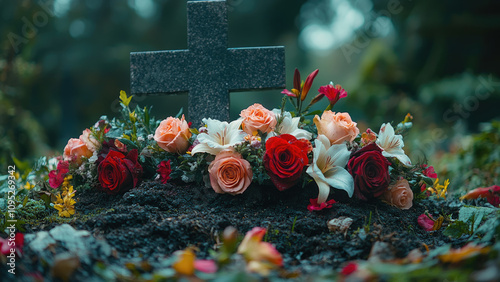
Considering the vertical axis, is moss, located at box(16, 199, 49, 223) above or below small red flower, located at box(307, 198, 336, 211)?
below

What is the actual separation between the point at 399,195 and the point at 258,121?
0.80m

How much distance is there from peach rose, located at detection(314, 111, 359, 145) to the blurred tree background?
1.84 meters

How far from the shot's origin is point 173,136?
2.16m

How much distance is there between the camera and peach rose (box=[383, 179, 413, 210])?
2.05 metres

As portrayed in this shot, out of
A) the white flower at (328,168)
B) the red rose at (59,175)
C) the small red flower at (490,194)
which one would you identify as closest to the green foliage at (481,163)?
the small red flower at (490,194)

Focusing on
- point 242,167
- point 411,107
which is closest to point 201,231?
point 242,167

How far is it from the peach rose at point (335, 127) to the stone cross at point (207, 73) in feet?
2.37

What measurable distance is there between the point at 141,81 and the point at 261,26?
1039cm

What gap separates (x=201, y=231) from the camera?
1.62 m

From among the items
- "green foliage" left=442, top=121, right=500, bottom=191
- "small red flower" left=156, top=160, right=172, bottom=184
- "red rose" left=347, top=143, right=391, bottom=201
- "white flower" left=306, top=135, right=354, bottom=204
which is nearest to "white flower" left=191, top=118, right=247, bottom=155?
"small red flower" left=156, top=160, right=172, bottom=184

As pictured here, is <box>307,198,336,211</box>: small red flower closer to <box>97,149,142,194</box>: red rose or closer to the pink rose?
the pink rose

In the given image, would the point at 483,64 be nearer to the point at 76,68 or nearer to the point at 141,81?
the point at 141,81

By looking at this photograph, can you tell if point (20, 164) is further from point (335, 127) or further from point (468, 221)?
point (468, 221)

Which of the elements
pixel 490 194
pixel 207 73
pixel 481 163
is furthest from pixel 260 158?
pixel 481 163
